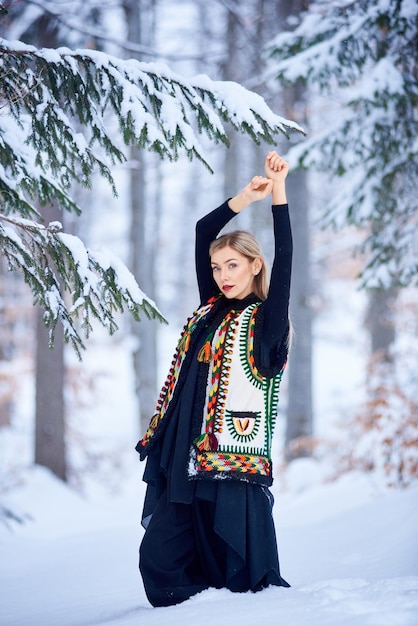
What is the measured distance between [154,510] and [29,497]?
575 cm

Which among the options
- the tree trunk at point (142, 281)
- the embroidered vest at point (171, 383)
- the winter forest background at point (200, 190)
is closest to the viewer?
the embroidered vest at point (171, 383)

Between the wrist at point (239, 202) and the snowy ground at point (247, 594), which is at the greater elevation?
the wrist at point (239, 202)

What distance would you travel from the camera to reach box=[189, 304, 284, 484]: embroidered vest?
315 cm

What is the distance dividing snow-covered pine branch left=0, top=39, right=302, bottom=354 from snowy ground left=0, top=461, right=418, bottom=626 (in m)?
1.64

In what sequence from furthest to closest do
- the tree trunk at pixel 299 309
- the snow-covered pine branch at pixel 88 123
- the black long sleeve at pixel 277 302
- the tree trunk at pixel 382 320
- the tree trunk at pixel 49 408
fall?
1. the tree trunk at pixel 382 320
2. the tree trunk at pixel 299 309
3. the tree trunk at pixel 49 408
4. the snow-covered pine branch at pixel 88 123
5. the black long sleeve at pixel 277 302

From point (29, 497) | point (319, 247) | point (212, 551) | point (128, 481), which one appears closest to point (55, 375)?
point (29, 497)

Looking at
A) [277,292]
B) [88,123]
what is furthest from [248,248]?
[88,123]

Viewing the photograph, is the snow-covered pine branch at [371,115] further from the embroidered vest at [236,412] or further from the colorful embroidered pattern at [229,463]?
the colorful embroidered pattern at [229,463]

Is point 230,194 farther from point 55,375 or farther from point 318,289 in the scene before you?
point 318,289

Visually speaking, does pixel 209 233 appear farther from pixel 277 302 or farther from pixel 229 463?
pixel 229 463

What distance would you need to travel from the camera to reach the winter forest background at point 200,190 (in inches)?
143

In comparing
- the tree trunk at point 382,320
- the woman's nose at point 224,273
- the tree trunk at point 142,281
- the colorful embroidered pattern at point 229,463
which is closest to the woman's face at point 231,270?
the woman's nose at point 224,273

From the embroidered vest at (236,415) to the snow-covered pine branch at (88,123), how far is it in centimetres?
71

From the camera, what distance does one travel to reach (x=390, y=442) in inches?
292
